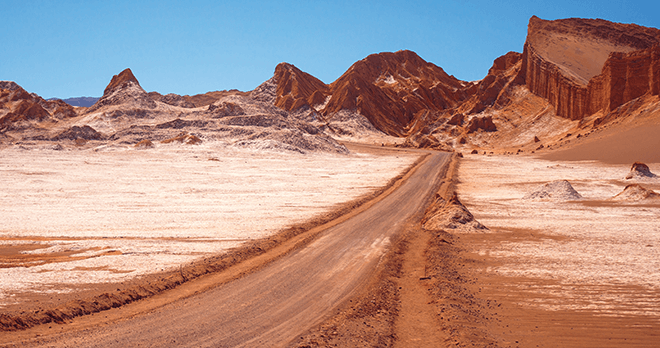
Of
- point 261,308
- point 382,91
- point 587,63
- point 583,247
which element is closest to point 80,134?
point 261,308

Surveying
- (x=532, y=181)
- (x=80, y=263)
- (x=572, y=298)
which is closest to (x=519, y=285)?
(x=572, y=298)

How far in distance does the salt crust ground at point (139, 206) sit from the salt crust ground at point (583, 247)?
10.7 m

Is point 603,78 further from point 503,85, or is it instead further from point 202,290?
point 202,290

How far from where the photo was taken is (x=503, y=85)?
368 feet

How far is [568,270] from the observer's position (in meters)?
14.1

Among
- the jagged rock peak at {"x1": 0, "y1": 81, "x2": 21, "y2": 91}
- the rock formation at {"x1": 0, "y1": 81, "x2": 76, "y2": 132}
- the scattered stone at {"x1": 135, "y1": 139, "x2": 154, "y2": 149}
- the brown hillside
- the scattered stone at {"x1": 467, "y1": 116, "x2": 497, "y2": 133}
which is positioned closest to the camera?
the scattered stone at {"x1": 135, "y1": 139, "x2": 154, "y2": 149}

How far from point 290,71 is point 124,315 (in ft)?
487

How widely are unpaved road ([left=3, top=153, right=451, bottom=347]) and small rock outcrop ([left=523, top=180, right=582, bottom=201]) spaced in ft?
56.8

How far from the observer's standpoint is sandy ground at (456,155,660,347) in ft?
32.6

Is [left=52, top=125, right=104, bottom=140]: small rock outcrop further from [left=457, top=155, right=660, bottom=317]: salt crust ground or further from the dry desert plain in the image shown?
[left=457, top=155, right=660, bottom=317]: salt crust ground

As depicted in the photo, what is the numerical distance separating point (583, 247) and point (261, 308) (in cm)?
1313

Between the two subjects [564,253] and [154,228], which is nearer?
[564,253]

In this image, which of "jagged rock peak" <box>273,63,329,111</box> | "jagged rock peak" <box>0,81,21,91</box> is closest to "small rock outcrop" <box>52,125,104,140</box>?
"jagged rock peak" <box>0,81,21,91</box>

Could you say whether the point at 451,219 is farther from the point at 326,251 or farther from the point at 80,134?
the point at 80,134
